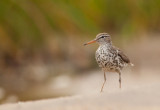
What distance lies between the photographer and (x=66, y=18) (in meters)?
12.2

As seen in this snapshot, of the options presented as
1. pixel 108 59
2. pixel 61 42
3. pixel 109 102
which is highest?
pixel 61 42

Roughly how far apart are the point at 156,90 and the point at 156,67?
27.3 ft

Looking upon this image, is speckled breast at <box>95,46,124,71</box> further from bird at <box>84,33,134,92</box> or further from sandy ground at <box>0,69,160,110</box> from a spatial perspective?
sandy ground at <box>0,69,160,110</box>

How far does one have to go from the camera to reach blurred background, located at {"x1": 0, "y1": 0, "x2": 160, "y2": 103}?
37.6 ft

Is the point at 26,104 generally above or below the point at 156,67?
below

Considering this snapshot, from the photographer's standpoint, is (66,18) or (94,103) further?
(66,18)

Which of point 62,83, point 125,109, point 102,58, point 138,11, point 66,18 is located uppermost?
point 138,11

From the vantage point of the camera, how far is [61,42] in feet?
43.1

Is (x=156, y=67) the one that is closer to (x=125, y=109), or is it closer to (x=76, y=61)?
(x=76, y=61)

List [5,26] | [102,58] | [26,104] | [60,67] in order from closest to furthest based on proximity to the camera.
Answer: [26,104] < [102,58] < [5,26] < [60,67]

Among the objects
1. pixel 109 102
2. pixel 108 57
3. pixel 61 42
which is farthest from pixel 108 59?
pixel 61 42

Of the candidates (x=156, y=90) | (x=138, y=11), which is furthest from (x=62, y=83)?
(x=156, y=90)

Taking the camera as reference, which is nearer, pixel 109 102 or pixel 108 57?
pixel 109 102

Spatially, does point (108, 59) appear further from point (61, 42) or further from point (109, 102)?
point (61, 42)
